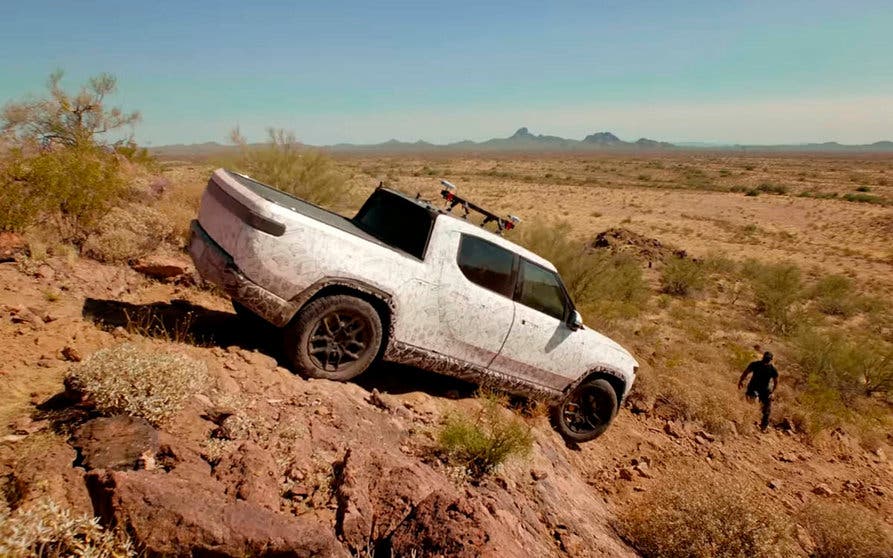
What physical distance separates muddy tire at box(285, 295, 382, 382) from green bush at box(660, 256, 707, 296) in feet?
49.5

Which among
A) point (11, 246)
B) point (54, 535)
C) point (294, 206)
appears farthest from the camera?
point (11, 246)

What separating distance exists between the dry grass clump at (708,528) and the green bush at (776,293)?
12.0 m

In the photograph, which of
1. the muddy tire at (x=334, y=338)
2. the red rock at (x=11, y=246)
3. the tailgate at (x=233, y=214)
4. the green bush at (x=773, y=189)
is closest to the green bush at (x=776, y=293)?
the muddy tire at (x=334, y=338)

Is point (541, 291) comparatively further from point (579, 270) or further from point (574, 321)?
point (579, 270)

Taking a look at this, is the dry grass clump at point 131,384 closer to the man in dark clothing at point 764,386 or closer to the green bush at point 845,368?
the man in dark clothing at point 764,386

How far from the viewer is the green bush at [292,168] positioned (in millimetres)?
12672

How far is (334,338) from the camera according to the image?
4.34 metres

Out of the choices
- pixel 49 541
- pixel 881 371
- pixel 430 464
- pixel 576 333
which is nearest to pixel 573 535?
pixel 430 464

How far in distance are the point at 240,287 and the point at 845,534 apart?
19.4 ft

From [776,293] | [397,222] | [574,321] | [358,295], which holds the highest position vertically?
[397,222]

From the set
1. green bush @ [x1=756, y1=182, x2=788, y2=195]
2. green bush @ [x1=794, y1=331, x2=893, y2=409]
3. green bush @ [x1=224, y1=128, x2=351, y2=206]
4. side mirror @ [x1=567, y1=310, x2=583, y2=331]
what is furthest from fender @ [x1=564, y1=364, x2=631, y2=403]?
green bush @ [x1=756, y1=182, x2=788, y2=195]

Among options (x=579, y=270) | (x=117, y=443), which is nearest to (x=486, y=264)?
(x=117, y=443)

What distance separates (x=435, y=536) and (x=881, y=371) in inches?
503

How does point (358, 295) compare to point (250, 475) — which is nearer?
point (250, 475)
